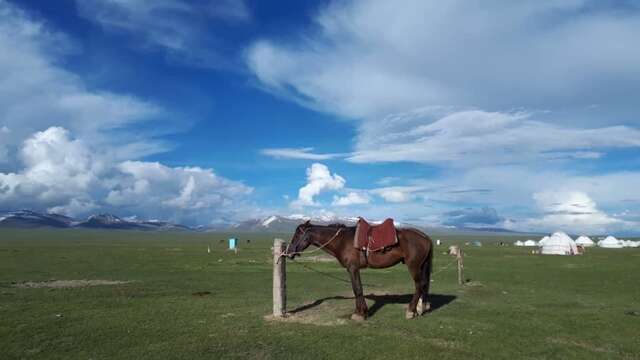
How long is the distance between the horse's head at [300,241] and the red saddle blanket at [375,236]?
5.14 ft

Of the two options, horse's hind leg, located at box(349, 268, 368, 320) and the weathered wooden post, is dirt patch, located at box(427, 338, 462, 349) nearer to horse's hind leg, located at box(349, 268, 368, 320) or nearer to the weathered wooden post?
horse's hind leg, located at box(349, 268, 368, 320)

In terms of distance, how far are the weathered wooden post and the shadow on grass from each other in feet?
2.87

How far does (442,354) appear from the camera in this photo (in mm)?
11820

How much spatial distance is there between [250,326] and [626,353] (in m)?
9.52

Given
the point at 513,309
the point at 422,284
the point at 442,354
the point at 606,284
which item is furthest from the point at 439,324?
the point at 606,284

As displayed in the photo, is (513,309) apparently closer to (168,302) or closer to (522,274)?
(168,302)

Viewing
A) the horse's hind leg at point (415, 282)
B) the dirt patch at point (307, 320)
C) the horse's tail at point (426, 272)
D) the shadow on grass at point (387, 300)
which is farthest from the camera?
the shadow on grass at point (387, 300)

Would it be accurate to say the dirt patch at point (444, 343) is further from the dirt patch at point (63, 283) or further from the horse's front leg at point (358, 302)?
the dirt patch at point (63, 283)

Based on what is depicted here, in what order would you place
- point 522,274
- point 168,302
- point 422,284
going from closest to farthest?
point 422,284
point 168,302
point 522,274

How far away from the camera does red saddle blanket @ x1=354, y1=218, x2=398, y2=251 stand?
15531 millimetres

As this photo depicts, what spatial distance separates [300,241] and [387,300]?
485 cm

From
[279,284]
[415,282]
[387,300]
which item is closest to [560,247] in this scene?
[387,300]

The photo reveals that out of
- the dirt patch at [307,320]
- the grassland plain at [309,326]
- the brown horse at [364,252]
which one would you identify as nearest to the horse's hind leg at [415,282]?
the brown horse at [364,252]

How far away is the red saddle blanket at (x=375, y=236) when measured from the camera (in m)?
15.5
